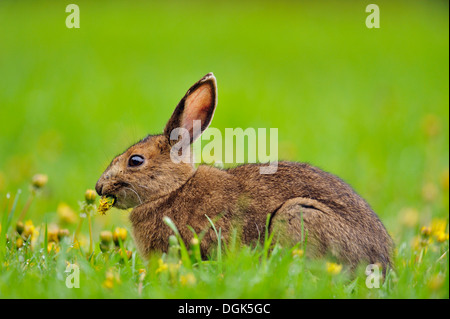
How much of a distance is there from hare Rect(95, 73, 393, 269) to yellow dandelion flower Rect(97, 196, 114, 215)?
51mm

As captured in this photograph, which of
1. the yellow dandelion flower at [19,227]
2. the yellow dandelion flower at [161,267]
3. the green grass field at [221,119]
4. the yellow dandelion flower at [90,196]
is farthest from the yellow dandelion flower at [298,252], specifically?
the yellow dandelion flower at [19,227]

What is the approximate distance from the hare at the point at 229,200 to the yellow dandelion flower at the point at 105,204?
2.0 inches

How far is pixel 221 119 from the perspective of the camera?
430 inches

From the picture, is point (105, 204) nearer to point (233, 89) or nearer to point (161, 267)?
point (161, 267)

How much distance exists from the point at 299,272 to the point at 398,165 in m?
5.69

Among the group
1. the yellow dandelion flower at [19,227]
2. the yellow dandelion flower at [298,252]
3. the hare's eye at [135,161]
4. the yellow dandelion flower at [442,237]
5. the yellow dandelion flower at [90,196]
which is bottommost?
the yellow dandelion flower at [298,252]

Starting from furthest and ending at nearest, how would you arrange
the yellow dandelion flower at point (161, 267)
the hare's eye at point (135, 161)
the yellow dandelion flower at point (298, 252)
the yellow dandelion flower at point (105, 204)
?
1. the hare's eye at point (135, 161)
2. the yellow dandelion flower at point (105, 204)
3. the yellow dandelion flower at point (298, 252)
4. the yellow dandelion flower at point (161, 267)

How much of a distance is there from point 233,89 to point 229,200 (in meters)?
8.39

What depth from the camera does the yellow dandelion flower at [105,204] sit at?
5102 mm

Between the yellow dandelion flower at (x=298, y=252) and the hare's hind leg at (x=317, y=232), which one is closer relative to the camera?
the yellow dandelion flower at (x=298, y=252)

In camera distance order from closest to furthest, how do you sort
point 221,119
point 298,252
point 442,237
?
point 298,252, point 442,237, point 221,119

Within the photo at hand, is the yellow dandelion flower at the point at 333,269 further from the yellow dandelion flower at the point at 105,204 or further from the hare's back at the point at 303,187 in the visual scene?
the yellow dandelion flower at the point at 105,204

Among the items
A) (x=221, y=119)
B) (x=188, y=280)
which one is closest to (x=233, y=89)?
(x=221, y=119)
